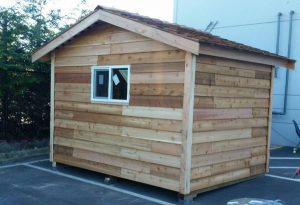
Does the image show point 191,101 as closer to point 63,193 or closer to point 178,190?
point 178,190

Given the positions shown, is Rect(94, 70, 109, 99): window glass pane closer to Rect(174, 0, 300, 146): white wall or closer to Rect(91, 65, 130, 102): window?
Rect(91, 65, 130, 102): window

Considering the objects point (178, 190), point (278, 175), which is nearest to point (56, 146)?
point (178, 190)

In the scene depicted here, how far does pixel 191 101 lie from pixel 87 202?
85.9 inches

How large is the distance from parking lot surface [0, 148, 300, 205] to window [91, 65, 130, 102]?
1.55 metres

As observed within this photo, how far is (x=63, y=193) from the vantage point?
20.7 feet

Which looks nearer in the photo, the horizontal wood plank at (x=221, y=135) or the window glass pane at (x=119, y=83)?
the horizontal wood plank at (x=221, y=135)

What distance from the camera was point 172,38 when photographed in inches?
223

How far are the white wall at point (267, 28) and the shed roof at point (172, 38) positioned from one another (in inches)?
157

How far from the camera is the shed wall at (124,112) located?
19.7 feet

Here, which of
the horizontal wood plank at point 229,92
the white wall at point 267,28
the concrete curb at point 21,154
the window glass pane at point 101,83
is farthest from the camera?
the white wall at point 267,28

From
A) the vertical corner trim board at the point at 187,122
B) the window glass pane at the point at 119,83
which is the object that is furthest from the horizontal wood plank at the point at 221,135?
the window glass pane at the point at 119,83

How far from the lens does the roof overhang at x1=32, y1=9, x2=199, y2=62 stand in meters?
5.53

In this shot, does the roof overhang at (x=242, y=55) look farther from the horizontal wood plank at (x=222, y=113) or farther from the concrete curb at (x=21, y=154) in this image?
the concrete curb at (x=21, y=154)

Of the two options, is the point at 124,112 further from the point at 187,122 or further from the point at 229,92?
the point at 229,92
